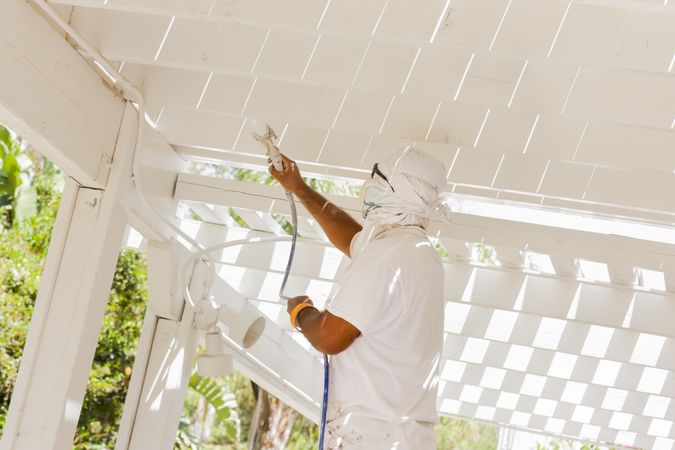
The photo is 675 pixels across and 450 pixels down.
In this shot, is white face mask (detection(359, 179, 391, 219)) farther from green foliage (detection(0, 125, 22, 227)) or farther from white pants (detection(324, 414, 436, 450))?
green foliage (detection(0, 125, 22, 227))

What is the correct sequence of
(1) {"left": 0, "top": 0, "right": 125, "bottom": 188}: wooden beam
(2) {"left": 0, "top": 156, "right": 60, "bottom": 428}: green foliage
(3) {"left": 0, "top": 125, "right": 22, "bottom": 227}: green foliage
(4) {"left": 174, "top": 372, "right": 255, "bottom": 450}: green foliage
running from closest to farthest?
(1) {"left": 0, "top": 0, "right": 125, "bottom": 188}: wooden beam
(2) {"left": 0, "top": 156, "right": 60, "bottom": 428}: green foliage
(3) {"left": 0, "top": 125, "right": 22, "bottom": 227}: green foliage
(4) {"left": 174, "top": 372, "right": 255, "bottom": 450}: green foliage

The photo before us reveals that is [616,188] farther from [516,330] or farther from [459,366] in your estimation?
[459,366]

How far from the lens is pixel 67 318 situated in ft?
9.80

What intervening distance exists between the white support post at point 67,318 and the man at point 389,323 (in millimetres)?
785

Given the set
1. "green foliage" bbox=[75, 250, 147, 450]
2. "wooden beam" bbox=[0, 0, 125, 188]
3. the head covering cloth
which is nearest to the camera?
"wooden beam" bbox=[0, 0, 125, 188]

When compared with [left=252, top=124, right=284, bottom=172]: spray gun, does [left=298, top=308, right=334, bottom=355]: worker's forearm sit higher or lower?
lower

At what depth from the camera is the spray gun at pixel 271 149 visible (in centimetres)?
304

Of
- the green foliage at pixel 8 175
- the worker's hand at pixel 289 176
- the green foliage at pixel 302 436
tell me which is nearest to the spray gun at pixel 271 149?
the worker's hand at pixel 289 176

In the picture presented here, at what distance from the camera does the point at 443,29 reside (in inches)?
102

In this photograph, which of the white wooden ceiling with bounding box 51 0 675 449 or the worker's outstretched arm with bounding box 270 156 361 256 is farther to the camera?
the worker's outstretched arm with bounding box 270 156 361 256

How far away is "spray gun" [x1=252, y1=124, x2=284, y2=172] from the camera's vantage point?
3.04 m

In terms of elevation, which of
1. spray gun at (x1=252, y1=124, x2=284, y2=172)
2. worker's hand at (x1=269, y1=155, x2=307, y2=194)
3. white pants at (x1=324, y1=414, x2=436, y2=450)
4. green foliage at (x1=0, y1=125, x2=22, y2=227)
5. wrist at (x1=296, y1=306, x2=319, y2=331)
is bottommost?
white pants at (x1=324, y1=414, x2=436, y2=450)

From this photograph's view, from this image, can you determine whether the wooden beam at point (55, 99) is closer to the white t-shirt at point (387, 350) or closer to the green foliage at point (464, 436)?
the white t-shirt at point (387, 350)

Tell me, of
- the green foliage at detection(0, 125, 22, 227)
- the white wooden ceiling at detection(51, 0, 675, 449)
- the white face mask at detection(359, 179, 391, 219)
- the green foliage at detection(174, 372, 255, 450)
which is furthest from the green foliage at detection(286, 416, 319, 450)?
the white face mask at detection(359, 179, 391, 219)
